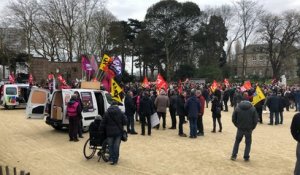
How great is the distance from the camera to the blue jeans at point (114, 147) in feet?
35.1

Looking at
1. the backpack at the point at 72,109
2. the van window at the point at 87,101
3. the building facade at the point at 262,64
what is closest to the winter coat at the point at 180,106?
the van window at the point at 87,101

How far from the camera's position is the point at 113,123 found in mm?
10648

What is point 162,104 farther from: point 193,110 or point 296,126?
point 296,126

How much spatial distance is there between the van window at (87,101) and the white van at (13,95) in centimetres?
1331

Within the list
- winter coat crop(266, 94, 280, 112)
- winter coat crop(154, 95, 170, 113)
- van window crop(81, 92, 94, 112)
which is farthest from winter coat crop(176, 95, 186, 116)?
winter coat crop(266, 94, 280, 112)

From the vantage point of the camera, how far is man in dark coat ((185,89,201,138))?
15.4 metres

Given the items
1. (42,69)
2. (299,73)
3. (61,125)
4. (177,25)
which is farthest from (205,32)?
(61,125)

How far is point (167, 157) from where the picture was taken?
38.5ft

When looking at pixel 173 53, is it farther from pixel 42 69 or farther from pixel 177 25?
pixel 42 69

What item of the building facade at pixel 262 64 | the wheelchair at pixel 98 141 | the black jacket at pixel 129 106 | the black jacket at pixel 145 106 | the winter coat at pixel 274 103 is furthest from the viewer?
the building facade at pixel 262 64

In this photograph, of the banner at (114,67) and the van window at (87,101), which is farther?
the banner at (114,67)

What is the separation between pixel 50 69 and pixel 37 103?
4093cm

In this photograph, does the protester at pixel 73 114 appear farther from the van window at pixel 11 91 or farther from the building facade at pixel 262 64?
the building facade at pixel 262 64

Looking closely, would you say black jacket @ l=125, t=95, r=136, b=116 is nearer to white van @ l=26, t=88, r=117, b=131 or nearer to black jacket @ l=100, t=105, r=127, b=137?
white van @ l=26, t=88, r=117, b=131
